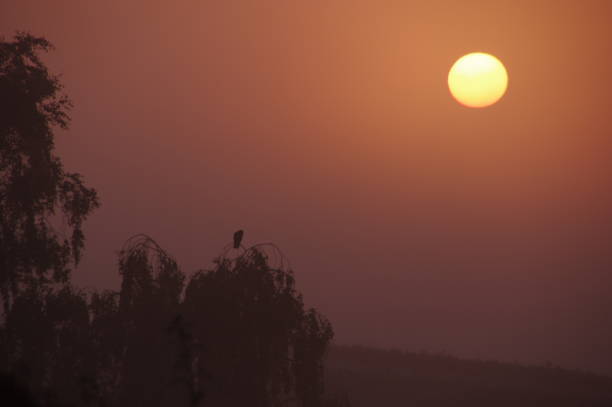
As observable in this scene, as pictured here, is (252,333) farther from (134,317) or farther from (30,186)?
(30,186)

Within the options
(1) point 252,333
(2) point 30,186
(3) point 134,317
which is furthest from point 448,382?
(2) point 30,186

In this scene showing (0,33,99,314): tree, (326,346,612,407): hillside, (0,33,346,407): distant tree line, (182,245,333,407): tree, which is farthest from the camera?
(326,346,612,407): hillside

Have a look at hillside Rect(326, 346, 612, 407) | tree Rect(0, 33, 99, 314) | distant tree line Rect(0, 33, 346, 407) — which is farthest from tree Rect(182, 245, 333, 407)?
hillside Rect(326, 346, 612, 407)

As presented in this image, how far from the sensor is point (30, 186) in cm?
1320

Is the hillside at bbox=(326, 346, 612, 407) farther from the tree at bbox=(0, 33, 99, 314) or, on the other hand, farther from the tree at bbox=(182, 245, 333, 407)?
the tree at bbox=(0, 33, 99, 314)

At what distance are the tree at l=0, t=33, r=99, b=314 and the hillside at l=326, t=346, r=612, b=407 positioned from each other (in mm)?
13646

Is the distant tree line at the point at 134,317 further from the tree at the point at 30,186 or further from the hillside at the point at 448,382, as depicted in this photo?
the hillside at the point at 448,382

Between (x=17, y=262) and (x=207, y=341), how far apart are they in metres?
5.21

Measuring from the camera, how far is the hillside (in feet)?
80.5

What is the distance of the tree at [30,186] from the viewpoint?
43.3 feet

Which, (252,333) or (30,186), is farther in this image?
(30,186)

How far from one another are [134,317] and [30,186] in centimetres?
432

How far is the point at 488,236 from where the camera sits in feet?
573

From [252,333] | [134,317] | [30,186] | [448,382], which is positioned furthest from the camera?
[448,382]
